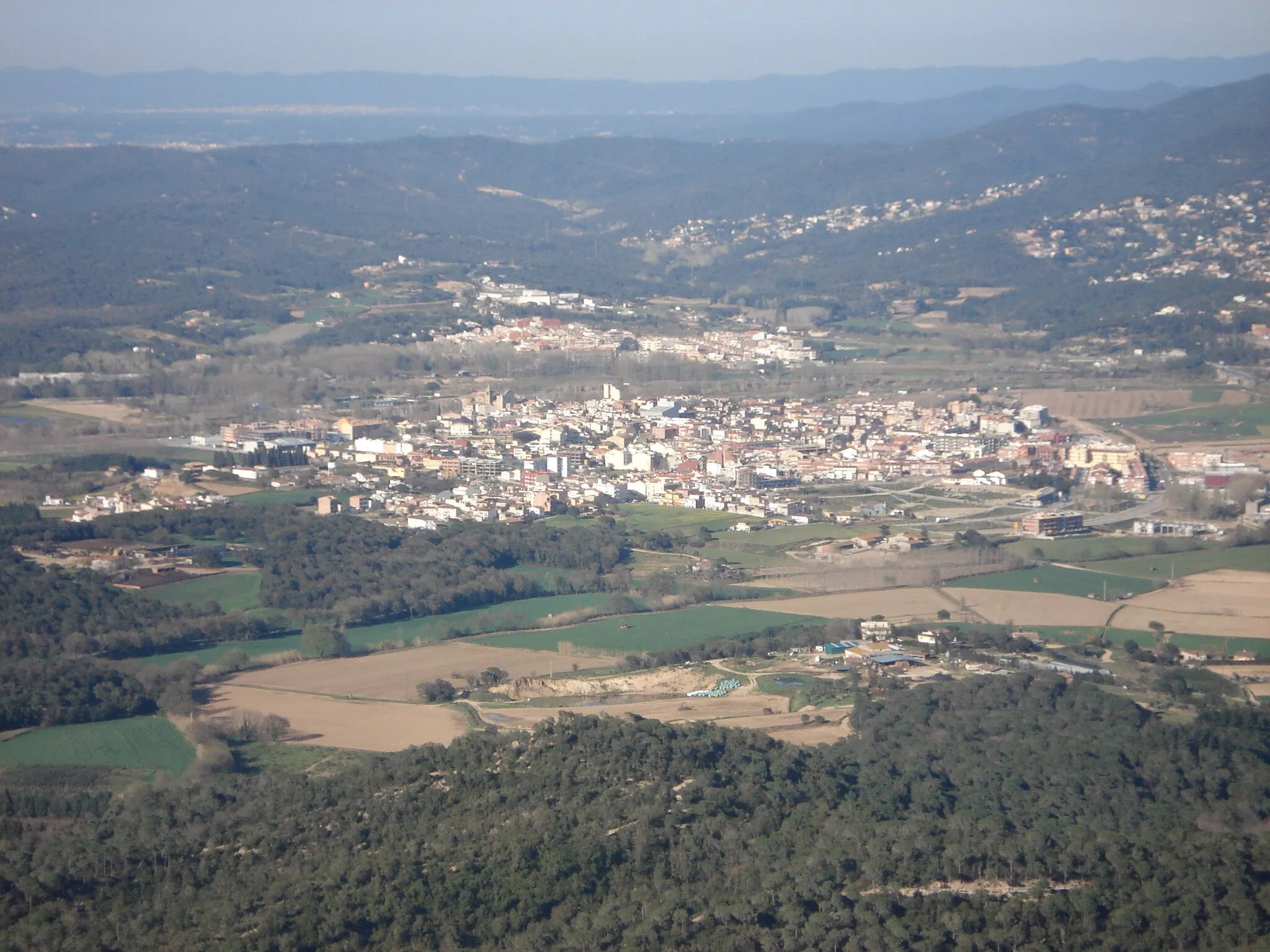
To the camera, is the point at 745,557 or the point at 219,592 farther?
the point at 745,557

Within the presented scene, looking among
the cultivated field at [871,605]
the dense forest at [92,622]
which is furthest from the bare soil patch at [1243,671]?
the dense forest at [92,622]

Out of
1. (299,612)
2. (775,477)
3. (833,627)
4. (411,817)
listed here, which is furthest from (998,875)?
(775,477)

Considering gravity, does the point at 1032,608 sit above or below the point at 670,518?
above

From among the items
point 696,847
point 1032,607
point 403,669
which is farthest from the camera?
point 1032,607

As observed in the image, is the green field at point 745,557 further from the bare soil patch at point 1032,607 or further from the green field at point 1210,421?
the green field at point 1210,421

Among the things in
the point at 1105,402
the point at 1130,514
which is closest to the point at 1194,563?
the point at 1130,514

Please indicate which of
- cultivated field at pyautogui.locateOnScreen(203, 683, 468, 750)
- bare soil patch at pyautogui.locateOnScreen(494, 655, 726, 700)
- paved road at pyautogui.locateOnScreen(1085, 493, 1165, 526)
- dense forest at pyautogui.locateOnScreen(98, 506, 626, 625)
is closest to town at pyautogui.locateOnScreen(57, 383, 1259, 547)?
paved road at pyautogui.locateOnScreen(1085, 493, 1165, 526)

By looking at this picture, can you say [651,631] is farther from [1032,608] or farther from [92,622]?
[92,622]

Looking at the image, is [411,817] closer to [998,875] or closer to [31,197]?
[998,875]

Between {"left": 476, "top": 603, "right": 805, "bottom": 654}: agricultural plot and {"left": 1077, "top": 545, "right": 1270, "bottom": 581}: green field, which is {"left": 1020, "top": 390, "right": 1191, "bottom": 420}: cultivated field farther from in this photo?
{"left": 476, "top": 603, "right": 805, "bottom": 654}: agricultural plot
